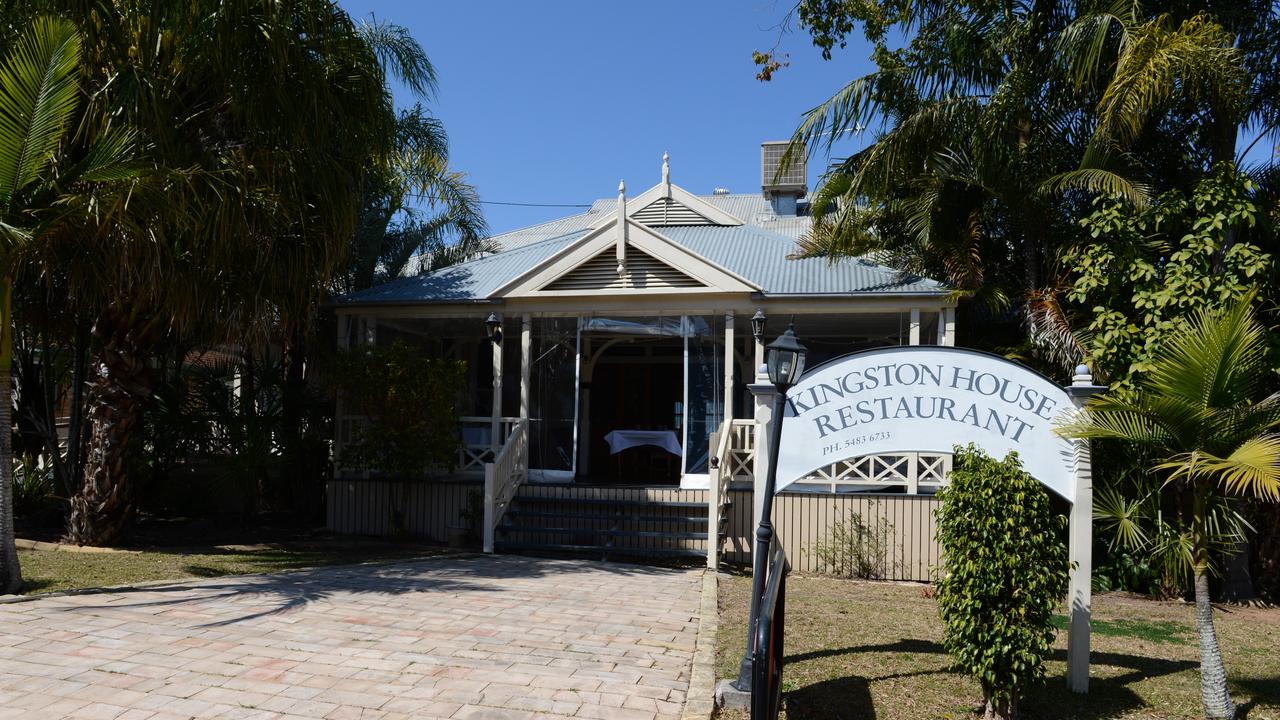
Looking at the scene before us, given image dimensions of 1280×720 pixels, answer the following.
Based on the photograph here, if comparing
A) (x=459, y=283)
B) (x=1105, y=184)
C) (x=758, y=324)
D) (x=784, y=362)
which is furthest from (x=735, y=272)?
(x=784, y=362)

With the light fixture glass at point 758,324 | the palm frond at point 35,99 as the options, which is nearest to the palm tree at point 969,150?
the light fixture glass at point 758,324

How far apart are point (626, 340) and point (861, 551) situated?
223 inches

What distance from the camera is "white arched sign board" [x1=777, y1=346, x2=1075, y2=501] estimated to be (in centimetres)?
649

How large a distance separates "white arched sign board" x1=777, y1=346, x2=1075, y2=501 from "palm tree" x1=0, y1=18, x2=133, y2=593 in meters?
6.22

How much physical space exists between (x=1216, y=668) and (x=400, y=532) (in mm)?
10007

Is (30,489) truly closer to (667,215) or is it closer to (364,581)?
(364,581)

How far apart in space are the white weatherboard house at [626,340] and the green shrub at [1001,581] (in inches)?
222

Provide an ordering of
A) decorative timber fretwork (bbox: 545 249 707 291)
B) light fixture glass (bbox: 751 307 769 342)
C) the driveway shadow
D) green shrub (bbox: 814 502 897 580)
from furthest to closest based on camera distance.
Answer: decorative timber fretwork (bbox: 545 249 707 291) → light fixture glass (bbox: 751 307 769 342) → green shrub (bbox: 814 502 897 580) → the driveway shadow

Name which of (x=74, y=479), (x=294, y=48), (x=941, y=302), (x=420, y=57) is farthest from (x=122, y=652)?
(x=420, y=57)

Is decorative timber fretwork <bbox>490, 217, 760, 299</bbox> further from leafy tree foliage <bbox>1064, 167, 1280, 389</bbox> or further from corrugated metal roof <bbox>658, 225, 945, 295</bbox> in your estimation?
leafy tree foliage <bbox>1064, 167, 1280, 389</bbox>

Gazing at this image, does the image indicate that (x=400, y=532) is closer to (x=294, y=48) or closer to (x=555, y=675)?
(x=294, y=48)

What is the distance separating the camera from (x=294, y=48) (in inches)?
394

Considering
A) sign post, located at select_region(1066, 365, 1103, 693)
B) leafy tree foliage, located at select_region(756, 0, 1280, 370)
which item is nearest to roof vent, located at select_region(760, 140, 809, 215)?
leafy tree foliage, located at select_region(756, 0, 1280, 370)

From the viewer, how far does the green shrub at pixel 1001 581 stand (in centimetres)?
545
